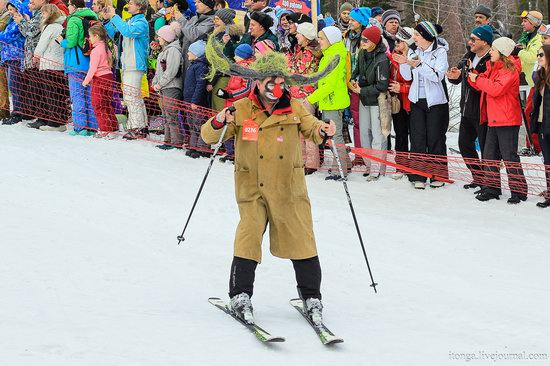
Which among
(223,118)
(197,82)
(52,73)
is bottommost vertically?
(197,82)

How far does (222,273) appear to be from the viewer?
265 inches

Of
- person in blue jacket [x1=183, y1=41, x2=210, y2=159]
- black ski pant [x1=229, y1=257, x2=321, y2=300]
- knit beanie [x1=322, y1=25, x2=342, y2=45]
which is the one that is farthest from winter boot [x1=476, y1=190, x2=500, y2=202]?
black ski pant [x1=229, y1=257, x2=321, y2=300]

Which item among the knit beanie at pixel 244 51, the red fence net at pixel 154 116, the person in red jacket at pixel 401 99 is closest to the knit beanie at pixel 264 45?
the knit beanie at pixel 244 51

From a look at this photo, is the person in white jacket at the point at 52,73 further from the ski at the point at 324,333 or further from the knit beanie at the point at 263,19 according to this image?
the ski at the point at 324,333

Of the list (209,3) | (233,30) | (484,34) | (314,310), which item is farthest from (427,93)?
(314,310)

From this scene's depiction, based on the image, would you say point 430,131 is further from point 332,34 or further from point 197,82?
point 197,82

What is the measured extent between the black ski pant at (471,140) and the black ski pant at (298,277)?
14.0 feet

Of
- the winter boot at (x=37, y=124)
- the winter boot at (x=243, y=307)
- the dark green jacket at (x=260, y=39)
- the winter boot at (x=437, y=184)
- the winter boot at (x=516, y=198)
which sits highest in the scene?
the dark green jacket at (x=260, y=39)

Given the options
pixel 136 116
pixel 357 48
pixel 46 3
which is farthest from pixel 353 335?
pixel 46 3

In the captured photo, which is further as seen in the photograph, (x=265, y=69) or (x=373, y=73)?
(x=373, y=73)

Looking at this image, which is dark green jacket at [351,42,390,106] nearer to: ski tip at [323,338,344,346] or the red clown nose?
the red clown nose

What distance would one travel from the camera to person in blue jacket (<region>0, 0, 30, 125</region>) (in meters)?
12.4

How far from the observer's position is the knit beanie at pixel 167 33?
36.8 feet

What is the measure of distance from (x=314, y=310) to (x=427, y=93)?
4615 millimetres
